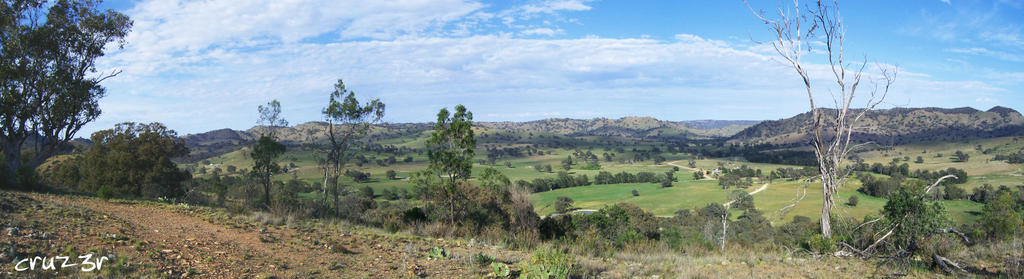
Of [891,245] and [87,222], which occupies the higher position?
[87,222]

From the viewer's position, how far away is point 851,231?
10047mm

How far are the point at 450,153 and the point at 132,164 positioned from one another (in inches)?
910

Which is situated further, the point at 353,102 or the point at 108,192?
the point at 353,102

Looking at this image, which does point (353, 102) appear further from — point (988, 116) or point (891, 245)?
point (988, 116)

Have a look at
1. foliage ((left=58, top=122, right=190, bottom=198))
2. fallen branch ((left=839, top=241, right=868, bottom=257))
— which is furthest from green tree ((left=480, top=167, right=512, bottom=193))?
foliage ((left=58, top=122, right=190, bottom=198))

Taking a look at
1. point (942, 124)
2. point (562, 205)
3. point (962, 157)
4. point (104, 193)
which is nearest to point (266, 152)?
point (104, 193)

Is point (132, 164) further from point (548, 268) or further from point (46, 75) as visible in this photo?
point (548, 268)

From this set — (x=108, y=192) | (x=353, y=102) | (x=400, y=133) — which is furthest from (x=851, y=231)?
(x=400, y=133)

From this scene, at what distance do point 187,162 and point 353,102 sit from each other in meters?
103

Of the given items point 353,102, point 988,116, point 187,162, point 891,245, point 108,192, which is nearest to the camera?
point 891,245

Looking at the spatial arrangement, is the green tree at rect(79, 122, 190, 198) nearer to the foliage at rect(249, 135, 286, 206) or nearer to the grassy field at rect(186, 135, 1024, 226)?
the foliage at rect(249, 135, 286, 206)

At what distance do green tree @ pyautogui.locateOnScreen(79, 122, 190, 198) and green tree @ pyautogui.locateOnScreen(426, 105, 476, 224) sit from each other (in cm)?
1988

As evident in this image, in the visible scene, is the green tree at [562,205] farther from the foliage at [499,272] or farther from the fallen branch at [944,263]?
the foliage at [499,272]

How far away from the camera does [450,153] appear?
64.7ft
